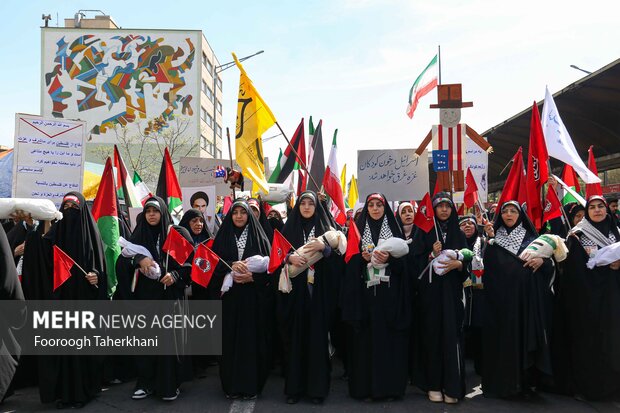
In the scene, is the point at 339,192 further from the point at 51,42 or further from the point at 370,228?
the point at 51,42

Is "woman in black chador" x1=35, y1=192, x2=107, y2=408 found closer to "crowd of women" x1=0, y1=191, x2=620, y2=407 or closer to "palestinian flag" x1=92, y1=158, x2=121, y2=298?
"crowd of women" x1=0, y1=191, x2=620, y2=407

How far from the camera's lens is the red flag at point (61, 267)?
13.7 ft

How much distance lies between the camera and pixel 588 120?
10547mm

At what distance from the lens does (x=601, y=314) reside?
4.27 m

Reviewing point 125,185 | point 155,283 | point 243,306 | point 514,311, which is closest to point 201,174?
point 125,185

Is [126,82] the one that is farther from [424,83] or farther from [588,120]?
[424,83]

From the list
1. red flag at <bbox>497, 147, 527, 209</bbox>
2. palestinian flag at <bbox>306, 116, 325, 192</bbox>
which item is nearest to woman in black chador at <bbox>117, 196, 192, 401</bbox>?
red flag at <bbox>497, 147, 527, 209</bbox>

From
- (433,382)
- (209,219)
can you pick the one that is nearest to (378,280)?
(433,382)

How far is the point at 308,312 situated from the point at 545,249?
192 centimetres

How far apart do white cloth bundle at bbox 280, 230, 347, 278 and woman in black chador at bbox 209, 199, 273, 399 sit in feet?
1.02

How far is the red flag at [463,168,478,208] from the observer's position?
660 centimetres

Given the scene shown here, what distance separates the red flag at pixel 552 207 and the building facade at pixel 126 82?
33.2 m

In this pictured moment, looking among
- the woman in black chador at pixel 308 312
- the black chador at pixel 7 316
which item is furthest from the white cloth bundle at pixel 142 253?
the black chador at pixel 7 316

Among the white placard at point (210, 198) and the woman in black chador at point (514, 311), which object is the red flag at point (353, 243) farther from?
the white placard at point (210, 198)
